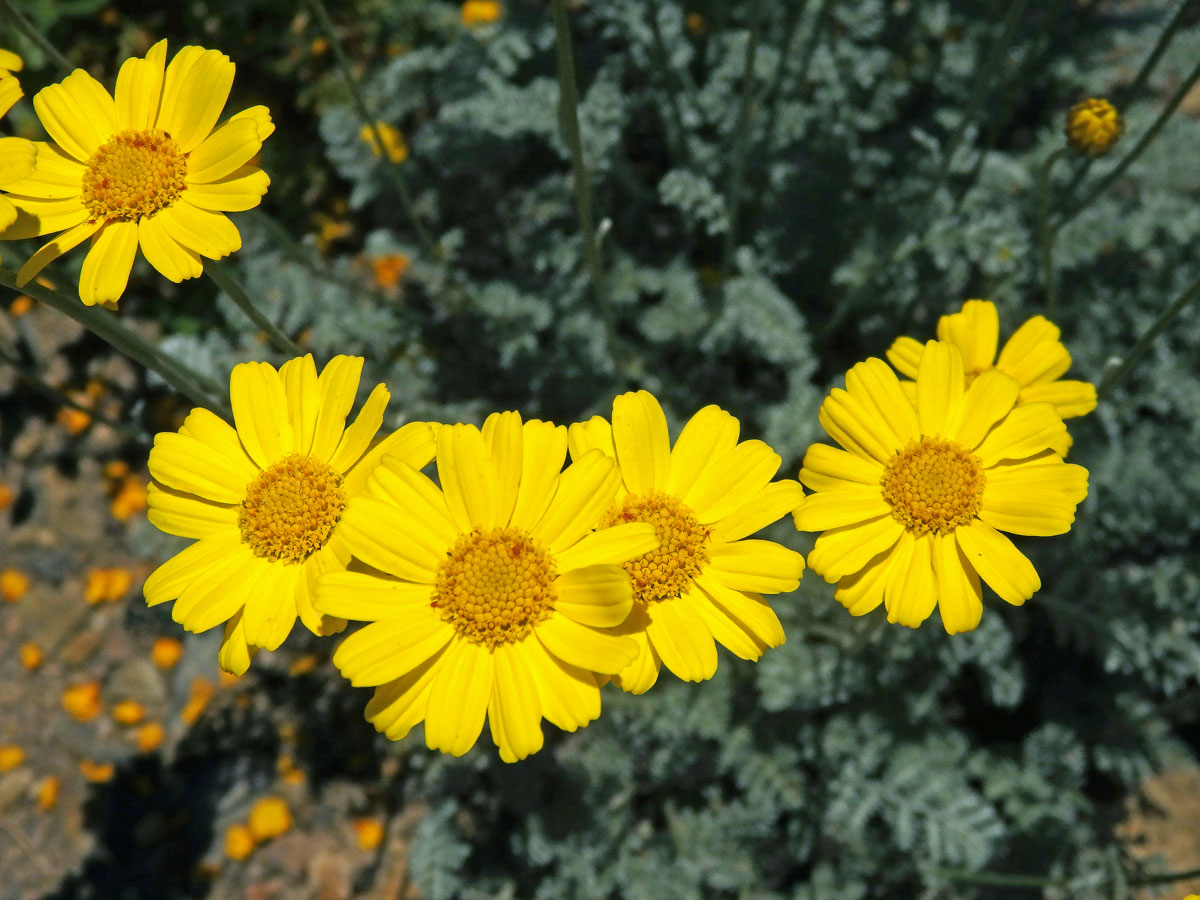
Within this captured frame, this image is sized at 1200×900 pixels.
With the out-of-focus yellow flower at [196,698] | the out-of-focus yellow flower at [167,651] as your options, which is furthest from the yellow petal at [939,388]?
the out-of-focus yellow flower at [167,651]

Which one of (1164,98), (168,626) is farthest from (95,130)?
(1164,98)

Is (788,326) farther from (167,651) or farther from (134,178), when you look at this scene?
(167,651)

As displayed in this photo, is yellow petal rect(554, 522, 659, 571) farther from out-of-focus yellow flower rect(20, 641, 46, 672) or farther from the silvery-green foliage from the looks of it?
out-of-focus yellow flower rect(20, 641, 46, 672)

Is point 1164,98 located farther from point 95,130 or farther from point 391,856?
point 391,856

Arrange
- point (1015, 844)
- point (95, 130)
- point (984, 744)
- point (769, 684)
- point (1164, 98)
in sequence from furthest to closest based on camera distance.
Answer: point (1164, 98), point (984, 744), point (1015, 844), point (769, 684), point (95, 130)

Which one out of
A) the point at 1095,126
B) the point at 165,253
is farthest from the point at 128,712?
the point at 1095,126
